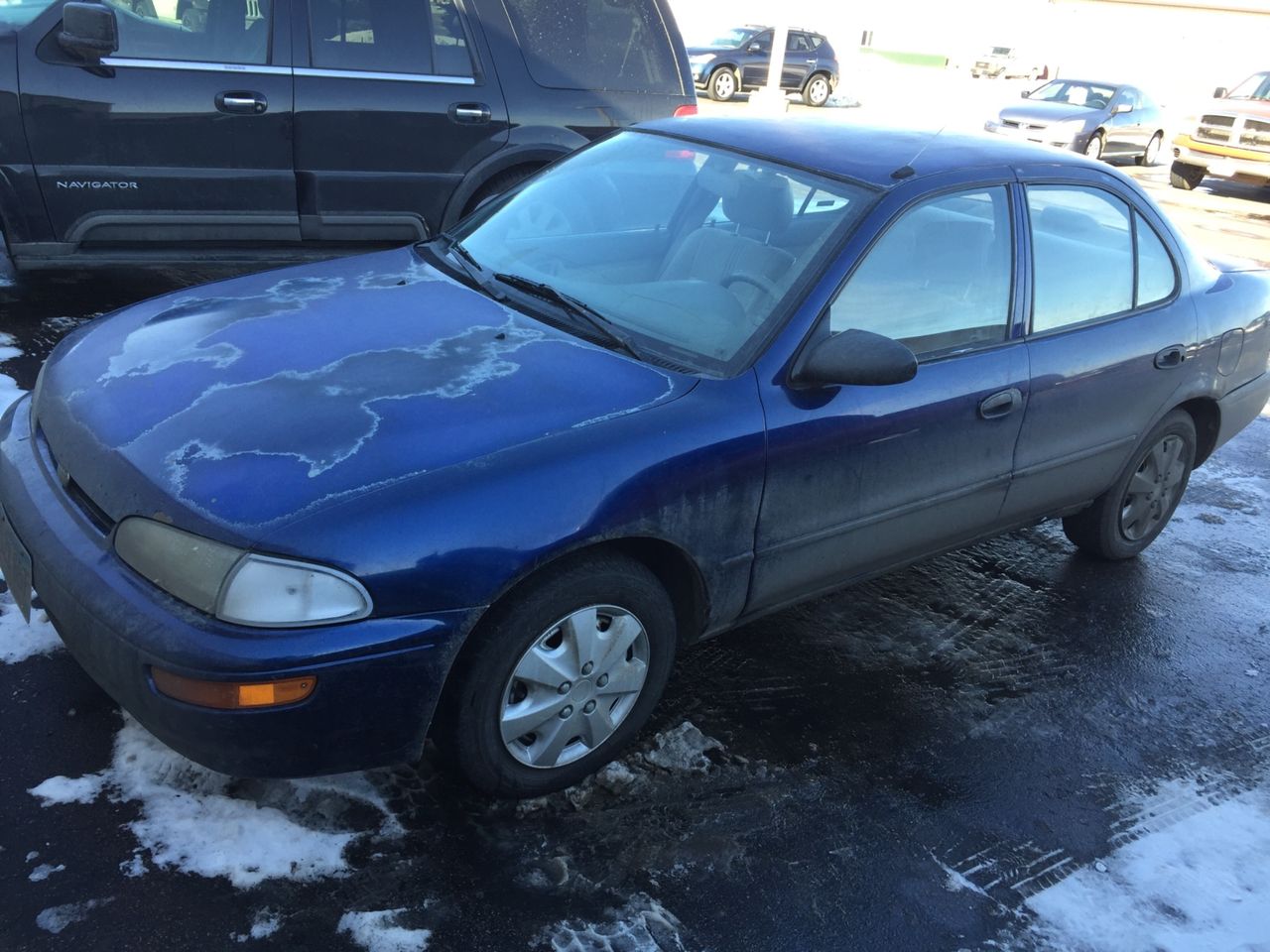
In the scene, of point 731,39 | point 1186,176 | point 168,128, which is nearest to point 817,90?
point 731,39

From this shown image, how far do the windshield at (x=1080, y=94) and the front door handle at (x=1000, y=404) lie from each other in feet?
53.7

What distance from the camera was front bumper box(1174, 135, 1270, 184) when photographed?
15195 millimetres

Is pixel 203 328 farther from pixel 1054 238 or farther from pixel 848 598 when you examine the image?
pixel 1054 238

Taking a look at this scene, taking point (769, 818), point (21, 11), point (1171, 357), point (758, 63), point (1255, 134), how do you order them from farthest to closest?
point (758, 63), point (1255, 134), point (21, 11), point (1171, 357), point (769, 818)

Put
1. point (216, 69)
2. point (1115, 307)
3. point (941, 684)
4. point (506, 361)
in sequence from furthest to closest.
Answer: point (216, 69) < point (1115, 307) < point (941, 684) < point (506, 361)

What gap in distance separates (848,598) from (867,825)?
4.09 feet

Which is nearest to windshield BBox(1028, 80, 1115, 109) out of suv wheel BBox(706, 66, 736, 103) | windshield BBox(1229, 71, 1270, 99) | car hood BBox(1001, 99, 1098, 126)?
car hood BBox(1001, 99, 1098, 126)

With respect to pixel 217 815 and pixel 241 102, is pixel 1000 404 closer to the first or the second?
pixel 217 815

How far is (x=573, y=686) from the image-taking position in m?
2.67

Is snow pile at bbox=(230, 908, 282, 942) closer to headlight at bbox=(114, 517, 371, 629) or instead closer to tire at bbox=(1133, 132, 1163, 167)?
headlight at bbox=(114, 517, 371, 629)

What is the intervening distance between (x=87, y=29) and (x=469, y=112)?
184 centimetres

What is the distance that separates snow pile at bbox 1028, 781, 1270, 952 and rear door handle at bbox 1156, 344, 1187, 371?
5.30ft

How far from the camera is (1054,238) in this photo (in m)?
3.68

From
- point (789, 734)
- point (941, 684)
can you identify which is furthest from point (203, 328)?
point (941, 684)
